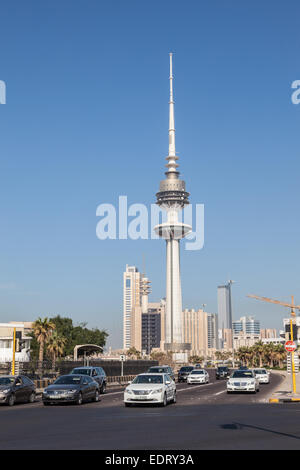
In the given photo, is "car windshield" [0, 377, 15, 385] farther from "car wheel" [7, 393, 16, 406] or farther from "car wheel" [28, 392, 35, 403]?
"car wheel" [28, 392, 35, 403]

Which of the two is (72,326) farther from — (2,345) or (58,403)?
(58,403)

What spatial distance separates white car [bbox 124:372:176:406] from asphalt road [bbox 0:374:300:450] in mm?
807

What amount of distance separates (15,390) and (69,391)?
9.83 ft

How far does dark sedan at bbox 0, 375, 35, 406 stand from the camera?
1045 inches

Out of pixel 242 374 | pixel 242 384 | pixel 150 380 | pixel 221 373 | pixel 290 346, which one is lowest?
pixel 221 373

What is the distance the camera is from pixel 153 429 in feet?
51.9

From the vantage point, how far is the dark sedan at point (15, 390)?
87.0 feet

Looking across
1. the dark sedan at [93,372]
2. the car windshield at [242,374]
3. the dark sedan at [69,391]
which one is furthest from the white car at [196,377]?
the dark sedan at [69,391]

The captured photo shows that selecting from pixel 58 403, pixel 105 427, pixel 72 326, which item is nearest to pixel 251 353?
pixel 72 326

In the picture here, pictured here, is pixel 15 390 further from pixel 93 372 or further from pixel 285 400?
pixel 285 400

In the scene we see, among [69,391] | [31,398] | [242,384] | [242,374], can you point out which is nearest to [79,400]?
[69,391]

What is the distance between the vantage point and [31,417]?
20281 mm
